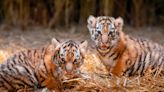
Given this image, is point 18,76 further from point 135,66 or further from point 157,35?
point 157,35

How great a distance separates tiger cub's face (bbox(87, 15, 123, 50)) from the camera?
6457 millimetres

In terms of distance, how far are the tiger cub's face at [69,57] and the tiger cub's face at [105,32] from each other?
1.05ft

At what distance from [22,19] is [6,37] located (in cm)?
88

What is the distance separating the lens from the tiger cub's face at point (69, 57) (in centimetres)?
609

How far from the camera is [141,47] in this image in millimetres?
6914

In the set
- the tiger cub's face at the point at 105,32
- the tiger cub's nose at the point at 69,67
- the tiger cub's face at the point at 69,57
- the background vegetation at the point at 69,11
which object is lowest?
the tiger cub's nose at the point at 69,67

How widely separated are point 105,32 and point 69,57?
23.5 inches

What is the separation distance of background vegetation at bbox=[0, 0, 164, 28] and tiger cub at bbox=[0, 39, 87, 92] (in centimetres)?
487

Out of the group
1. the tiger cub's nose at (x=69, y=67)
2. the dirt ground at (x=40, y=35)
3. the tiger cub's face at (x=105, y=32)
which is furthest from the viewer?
the dirt ground at (x=40, y=35)

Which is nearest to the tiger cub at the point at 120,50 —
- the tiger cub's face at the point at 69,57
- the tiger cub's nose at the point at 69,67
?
the tiger cub's face at the point at 69,57

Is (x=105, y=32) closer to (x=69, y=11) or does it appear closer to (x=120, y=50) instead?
(x=120, y=50)

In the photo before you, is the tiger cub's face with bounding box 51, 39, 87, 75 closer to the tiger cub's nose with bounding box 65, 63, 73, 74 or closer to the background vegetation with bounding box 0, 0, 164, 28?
the tiger cub's nose with bounding box 65, 63, 73, 74

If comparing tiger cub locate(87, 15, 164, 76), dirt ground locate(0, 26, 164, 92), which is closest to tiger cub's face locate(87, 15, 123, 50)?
tiger cub locate(87, 15, 164, 76)

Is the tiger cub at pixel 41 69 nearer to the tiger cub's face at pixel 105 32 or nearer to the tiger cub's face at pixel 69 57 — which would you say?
the tiger cub's face at pixel 69 57
